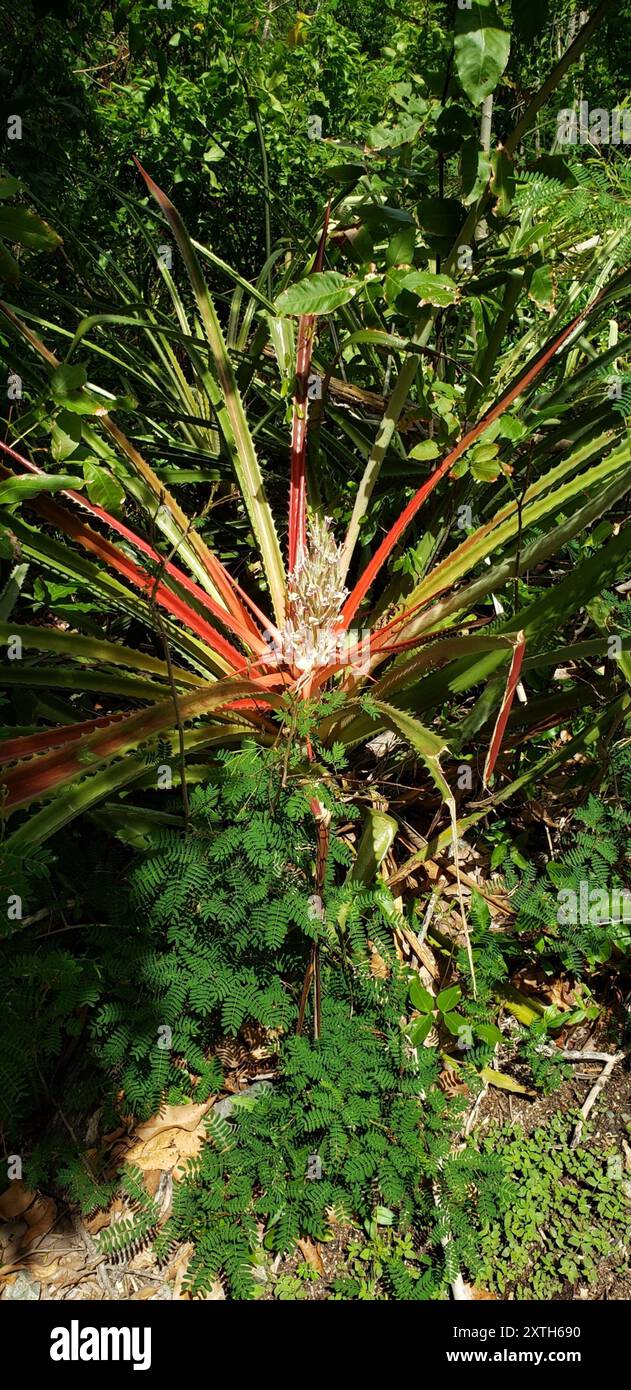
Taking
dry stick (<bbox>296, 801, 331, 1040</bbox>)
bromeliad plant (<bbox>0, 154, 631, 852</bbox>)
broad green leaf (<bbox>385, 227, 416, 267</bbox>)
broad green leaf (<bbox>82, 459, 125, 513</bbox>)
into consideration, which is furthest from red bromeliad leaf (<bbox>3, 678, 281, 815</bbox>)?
broad green leaf (<bbox>385, 227, 416, 267</bbox>)

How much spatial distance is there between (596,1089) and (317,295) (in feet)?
5.11

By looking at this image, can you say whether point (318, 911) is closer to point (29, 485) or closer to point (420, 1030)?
point (420, 1030)

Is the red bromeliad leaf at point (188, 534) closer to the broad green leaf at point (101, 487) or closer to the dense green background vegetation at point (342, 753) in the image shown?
the dense green background vegetation at point (342, 753)

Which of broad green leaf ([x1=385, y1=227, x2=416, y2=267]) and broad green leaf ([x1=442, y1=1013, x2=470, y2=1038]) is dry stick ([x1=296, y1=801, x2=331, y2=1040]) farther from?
broad green leaf ([x1=385, y1=227, x2=416, y2=267])

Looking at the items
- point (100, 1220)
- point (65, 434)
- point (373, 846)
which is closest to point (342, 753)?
point (373, 846)

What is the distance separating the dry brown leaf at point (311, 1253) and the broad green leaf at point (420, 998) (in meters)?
0.42

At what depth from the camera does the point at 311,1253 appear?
1.43 metres

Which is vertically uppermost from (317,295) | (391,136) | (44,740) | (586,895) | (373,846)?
(391,136)

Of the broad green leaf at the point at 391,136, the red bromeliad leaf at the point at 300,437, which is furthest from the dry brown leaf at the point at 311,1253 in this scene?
the broad green leaf at the point at 391,136

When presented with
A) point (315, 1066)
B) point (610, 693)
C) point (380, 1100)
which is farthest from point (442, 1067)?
point (610, 693)

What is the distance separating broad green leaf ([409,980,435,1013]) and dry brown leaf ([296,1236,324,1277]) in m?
0.42

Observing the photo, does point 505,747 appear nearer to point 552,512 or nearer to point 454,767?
point 454,767

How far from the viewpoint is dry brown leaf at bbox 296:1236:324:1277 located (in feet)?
4.65

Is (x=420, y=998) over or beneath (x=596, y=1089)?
over
